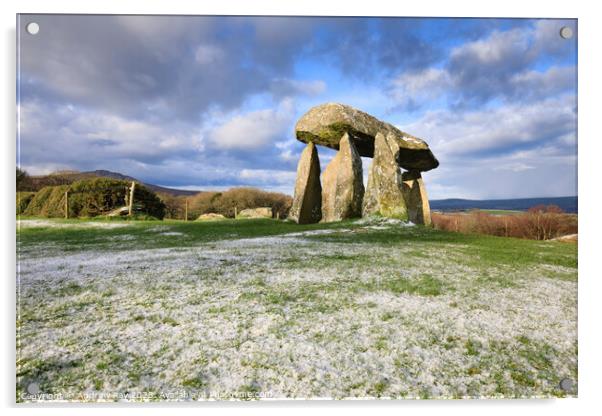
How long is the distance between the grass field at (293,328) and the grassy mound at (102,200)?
28.9ft

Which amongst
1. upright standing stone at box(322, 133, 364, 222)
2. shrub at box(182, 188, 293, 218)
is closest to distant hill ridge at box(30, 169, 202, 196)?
shrub at box(182, 188, 293, 218)

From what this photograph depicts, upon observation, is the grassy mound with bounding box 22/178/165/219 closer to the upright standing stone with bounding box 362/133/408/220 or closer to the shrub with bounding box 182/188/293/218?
the shrub with bounding box 182/188/293/218

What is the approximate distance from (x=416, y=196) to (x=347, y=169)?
6.71m

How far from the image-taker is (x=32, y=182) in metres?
6.28

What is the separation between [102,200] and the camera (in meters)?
16.5

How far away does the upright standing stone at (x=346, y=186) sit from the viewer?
13250 mm

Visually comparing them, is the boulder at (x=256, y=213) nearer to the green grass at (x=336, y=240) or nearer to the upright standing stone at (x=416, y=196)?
the upright standing stone at (x=416, y=196)

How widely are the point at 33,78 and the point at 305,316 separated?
4.89m

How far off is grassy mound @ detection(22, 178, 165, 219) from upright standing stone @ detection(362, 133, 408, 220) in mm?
9353

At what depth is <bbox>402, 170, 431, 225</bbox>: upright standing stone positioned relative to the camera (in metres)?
18.4

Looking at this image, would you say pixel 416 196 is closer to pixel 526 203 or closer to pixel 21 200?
pixel 526 203

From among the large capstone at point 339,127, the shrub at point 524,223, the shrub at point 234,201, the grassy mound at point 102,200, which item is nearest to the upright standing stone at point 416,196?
the large capstone at point 339,127
